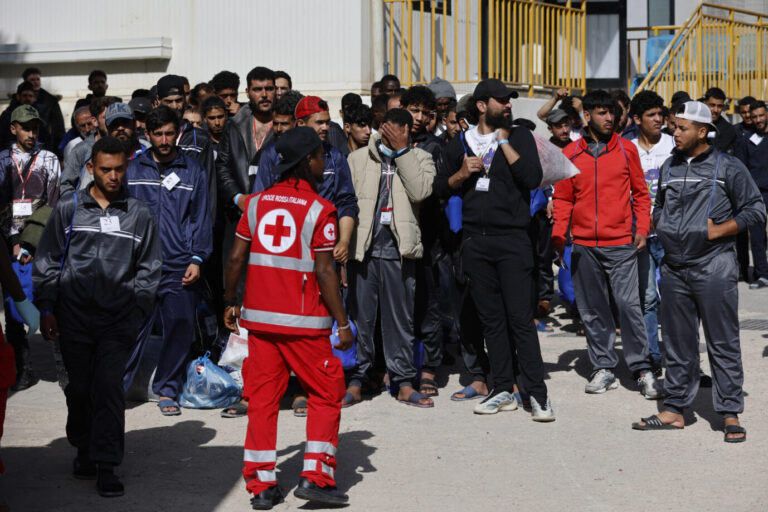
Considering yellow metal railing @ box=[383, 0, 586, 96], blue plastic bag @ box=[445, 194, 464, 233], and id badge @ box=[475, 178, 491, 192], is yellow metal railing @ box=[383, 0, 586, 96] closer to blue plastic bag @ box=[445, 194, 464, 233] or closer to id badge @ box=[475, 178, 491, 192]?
blue plastic bag @ box=[445, 194, 464, 233]

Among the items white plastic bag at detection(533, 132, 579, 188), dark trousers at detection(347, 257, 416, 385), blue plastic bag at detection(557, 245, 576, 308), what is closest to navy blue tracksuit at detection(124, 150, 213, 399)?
dark trousers at detection(347, 257, 416, 385)

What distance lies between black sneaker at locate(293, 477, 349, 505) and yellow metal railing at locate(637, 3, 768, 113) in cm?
1338

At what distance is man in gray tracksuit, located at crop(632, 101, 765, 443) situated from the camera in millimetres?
7332

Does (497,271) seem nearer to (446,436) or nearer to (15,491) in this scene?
(446,436)

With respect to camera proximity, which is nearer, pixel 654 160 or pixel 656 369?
pixel 656 369

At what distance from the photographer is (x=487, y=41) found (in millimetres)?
16719

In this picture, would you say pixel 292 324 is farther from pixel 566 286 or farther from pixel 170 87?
pixel 566 286

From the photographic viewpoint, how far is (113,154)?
645 cm

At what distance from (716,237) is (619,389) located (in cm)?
190

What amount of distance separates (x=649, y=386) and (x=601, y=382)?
1.25 feet

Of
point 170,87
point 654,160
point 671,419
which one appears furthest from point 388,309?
point 170,87

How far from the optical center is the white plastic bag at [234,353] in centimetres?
860

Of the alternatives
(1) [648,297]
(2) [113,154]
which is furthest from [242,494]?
(1) [648,297]

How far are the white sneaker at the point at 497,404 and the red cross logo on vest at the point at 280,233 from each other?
2.59m
